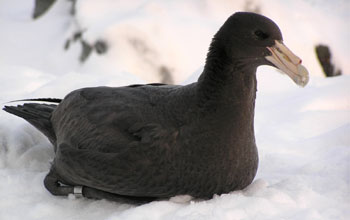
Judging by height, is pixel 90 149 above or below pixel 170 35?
above

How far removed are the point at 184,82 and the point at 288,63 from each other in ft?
8.17

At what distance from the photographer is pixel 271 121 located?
466 centimetres

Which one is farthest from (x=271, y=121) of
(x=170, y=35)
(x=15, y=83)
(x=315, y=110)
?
(x=170, y=35)

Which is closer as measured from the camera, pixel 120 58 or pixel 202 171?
pixel 202 171

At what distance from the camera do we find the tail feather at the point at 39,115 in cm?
382

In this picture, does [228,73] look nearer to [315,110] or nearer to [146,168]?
[146,168]

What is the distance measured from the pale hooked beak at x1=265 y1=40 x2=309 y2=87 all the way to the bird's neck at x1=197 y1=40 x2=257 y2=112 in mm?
148

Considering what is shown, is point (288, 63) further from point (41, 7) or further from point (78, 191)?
point (41, 7)

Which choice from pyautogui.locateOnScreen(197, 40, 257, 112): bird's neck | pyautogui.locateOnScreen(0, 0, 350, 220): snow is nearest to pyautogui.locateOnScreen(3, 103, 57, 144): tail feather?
pyautogui.locateOnScreen(0, 0, 350, 220): snow

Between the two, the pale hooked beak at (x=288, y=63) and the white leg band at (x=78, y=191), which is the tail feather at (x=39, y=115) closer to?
the white leg band at (x=78, y=191)

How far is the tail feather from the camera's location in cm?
382

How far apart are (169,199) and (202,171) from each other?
225mm

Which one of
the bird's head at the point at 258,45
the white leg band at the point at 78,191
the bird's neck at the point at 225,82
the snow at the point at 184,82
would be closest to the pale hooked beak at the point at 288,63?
the bird's head at the point at 258,45

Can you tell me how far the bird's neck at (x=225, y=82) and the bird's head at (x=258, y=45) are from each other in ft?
0.16
